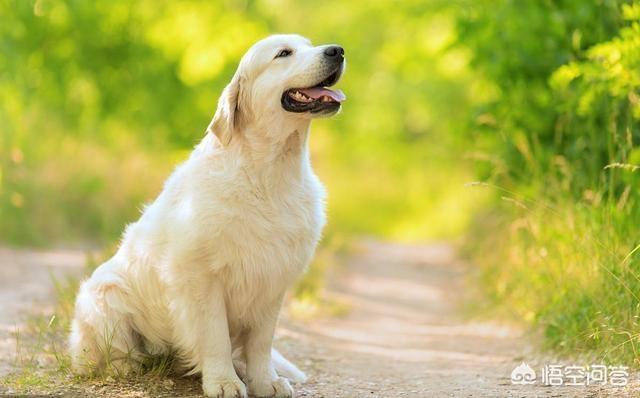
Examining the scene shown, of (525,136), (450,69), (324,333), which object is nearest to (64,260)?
(324,333)

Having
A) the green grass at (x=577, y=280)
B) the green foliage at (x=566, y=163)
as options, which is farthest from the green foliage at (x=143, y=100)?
the green grass at (x=577, y=280)

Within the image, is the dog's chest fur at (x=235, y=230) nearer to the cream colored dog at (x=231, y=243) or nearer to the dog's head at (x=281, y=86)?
the cream colored dog at (x=231, y=243)

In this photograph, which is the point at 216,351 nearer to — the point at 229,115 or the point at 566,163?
the point at 229,115

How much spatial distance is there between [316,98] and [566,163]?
291 cm

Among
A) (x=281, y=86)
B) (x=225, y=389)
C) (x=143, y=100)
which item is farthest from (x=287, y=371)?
(x=143, y=100)

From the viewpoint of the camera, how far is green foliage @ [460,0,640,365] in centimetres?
496

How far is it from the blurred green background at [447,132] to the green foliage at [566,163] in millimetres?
17

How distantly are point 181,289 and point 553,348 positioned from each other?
2.43m

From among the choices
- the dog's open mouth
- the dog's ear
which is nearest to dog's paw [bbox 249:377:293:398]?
the dog's ear

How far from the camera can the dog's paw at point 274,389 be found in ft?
14.1

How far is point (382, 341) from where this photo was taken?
652 centimetres

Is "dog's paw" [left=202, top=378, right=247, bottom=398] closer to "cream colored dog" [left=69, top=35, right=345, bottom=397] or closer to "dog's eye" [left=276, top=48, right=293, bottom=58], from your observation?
"cream colored dog" [left=69, top=35, right=345, bottom=397]

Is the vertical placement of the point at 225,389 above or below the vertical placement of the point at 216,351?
below

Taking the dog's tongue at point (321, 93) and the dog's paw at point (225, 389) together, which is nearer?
the dog's paw at point (225, 389)
